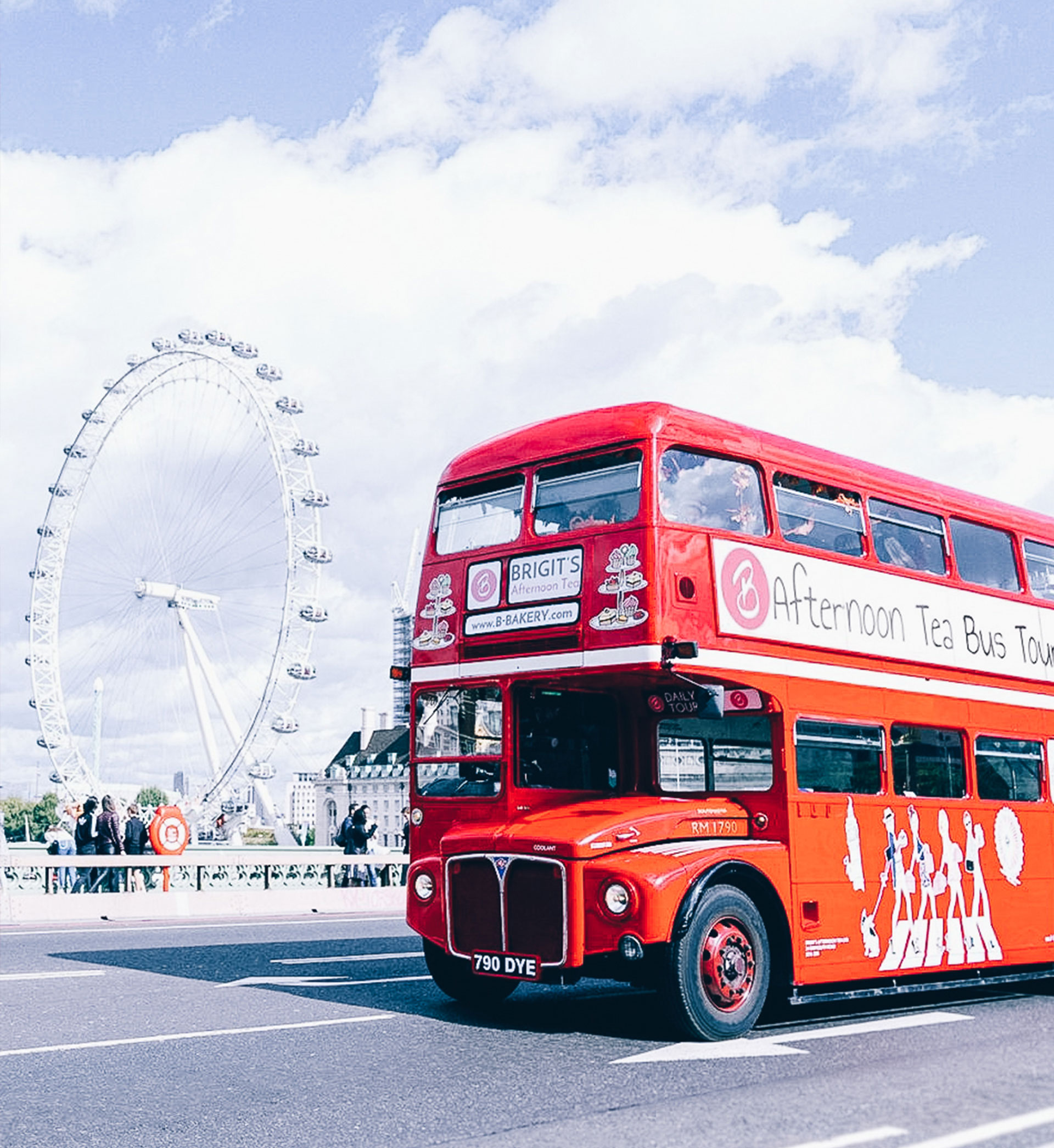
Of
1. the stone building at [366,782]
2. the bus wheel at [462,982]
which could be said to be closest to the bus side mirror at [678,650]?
the bus wheel at [462,982]

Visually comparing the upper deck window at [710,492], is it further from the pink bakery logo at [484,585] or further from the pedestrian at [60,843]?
the pedestrian at [60,843]

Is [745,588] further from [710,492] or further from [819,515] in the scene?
[819,515]

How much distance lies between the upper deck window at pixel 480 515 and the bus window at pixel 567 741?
1.29m

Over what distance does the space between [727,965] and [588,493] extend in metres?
3.42

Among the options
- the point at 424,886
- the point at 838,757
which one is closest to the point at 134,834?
the point at 424,886

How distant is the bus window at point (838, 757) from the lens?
1088 centimetres

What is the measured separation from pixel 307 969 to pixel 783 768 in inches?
222

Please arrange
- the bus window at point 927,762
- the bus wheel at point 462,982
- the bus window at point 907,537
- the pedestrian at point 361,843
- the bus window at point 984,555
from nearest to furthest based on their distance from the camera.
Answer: the bus wheel at point 462,982, the bus window at point 927,762, the bus window at point 907,537, the bus window at point 984,555, the pedestrian at point 361,843

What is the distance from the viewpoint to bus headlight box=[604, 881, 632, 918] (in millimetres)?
9461

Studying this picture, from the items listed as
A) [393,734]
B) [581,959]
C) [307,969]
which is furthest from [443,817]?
[393,734]

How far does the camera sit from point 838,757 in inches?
441

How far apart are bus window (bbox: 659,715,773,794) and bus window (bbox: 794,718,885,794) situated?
27 centimetres

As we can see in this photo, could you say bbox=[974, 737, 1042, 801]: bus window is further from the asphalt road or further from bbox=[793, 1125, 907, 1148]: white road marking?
bbox=[793, 1125, 907, 1148]: white road marking

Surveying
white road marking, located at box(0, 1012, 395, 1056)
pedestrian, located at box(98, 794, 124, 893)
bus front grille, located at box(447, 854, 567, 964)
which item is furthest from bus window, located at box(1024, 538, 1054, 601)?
pedestrian, located at box(98, 794, 124, 893)
